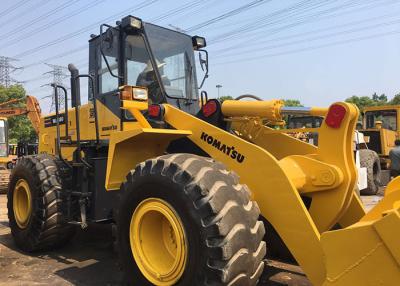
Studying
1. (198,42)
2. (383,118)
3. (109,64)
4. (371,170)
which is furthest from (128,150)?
(383,118)

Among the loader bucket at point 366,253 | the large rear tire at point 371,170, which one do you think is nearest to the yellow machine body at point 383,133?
the large rear tire at point 371,170

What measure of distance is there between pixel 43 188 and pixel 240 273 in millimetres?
3459

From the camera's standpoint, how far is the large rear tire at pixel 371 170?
12359 millimetres

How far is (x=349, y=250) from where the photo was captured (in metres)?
2.77

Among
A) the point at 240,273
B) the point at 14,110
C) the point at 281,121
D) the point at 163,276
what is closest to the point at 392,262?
the point at 240,273

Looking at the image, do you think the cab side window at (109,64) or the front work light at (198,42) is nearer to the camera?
the cab side window at (109,64)

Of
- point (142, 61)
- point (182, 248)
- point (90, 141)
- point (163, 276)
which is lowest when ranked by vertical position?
point (163, 276)

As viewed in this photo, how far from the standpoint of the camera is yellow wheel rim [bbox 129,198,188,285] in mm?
3711

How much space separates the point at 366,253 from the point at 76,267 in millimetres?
3653

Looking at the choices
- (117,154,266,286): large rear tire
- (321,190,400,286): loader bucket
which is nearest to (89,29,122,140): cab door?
(117,154,266,286): large rear tire

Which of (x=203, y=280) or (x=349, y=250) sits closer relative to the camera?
(x=349, y=250)

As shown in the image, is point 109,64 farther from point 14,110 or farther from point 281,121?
point 14,110

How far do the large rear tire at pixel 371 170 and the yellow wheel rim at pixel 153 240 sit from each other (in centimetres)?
963

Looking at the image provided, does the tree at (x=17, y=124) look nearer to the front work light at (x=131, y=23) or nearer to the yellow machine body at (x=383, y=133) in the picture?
the yellow machine body at (x=383, y=133)
